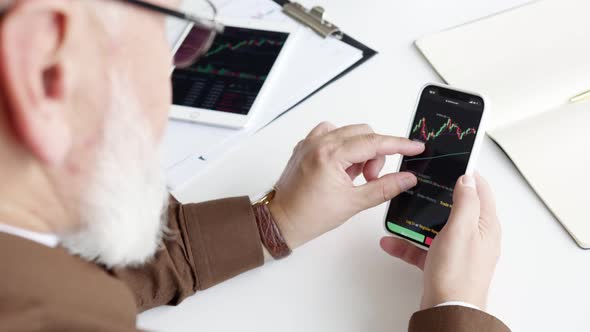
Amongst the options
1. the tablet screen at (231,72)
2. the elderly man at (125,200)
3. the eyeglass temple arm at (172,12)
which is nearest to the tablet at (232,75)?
the tablet screen at (231,72)

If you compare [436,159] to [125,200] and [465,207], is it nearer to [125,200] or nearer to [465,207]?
[465,207]

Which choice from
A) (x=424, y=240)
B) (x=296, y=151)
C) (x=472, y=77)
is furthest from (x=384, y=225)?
(x=472, y=77)

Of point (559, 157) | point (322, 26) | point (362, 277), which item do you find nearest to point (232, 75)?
point (322, 26)

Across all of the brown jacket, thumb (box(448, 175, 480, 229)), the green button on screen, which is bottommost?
the brown jacket

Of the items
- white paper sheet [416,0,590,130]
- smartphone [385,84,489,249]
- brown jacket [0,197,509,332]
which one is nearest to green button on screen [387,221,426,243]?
smartphone [385,84,489,249]

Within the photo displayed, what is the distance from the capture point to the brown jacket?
48 centimetres

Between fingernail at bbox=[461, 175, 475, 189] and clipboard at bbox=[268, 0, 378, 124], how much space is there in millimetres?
369

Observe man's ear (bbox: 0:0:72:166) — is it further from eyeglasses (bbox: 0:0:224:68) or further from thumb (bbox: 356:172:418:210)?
thumb (bbox: 356:172:418:210)

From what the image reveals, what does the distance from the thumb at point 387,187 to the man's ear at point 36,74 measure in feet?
1.37

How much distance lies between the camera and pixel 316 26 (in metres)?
1.09

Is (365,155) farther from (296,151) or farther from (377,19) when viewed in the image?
(377,19)

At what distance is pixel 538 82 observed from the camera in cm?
93

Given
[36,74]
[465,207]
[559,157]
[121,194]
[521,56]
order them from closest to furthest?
[36,74] < [121,194] < [465,207] < [559,157] < [521,56]

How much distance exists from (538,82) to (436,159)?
273mm
